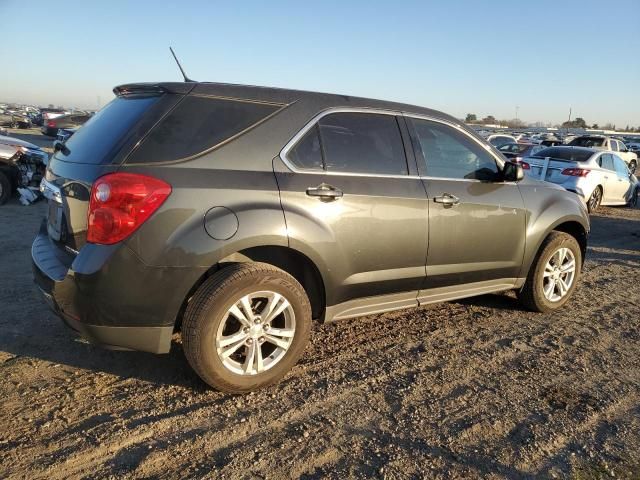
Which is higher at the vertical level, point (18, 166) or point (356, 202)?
point (356, 202)

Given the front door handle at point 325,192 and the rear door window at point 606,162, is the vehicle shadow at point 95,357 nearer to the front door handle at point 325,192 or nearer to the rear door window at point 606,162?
the front door handle at point 325,192

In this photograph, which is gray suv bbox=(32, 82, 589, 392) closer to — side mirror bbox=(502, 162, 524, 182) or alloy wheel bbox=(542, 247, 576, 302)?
side mirror bbox=(502, 162, 524, 182)

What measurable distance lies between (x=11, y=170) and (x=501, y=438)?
31.3ft

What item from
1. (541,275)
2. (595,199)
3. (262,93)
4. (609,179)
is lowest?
(595,199)

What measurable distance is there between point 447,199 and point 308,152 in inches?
46.8

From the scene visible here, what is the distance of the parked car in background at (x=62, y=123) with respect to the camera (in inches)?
933

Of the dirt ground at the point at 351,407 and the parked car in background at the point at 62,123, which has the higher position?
the parked car in background at the point at 62,123

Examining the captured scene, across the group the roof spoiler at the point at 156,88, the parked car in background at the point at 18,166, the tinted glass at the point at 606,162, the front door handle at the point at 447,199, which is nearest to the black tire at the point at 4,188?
the parked car in background at the point at 18,166

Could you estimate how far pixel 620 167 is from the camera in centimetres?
1338

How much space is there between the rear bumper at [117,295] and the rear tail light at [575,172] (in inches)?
438

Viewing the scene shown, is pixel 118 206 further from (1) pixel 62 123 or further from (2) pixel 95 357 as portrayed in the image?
(1) pixel 62 123

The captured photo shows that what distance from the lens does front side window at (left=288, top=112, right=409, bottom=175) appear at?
3352 mm

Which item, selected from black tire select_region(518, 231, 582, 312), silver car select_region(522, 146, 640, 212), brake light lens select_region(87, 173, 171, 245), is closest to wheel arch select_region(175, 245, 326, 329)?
brake light lens select_region(87, 173, 171, 245)

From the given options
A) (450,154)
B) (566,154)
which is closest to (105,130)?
(450,154)
